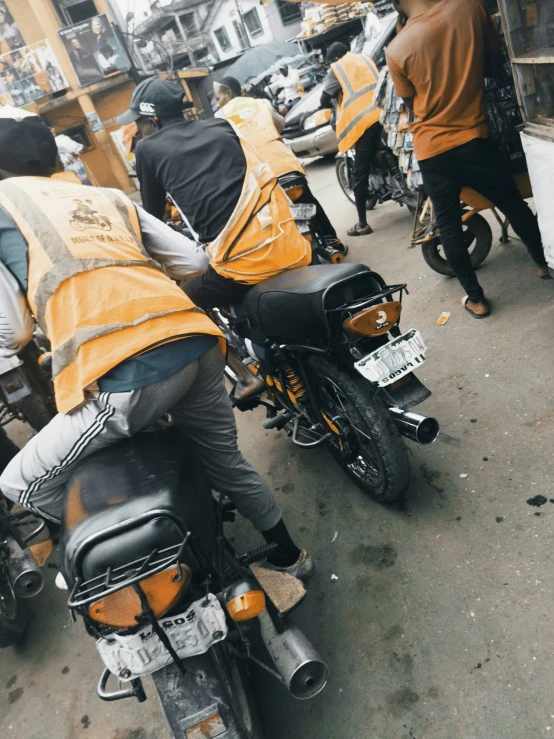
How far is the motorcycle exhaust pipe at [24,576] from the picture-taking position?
257cm

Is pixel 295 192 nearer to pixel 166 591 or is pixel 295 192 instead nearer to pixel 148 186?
pixel 148 186

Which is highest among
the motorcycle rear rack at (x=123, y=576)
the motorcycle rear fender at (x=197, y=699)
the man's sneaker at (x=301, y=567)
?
the motorcycle rear rack at (x=123, y=576)

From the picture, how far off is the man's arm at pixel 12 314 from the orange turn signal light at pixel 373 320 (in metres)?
1.17

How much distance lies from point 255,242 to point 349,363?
2.77 ft

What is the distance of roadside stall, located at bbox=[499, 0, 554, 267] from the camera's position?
2590mm

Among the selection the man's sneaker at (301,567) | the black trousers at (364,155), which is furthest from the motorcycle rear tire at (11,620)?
the black trousers at (364,155)

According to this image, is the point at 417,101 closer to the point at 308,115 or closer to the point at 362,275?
the point at 362,275

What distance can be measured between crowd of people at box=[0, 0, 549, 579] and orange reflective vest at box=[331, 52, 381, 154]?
5.07 feet

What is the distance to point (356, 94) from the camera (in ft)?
15.7

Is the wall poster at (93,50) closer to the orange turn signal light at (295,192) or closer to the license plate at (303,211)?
the orange turn signal light at (295,192)

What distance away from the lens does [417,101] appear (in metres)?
3.12

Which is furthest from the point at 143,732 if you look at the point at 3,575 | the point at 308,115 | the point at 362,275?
the point at 308,115

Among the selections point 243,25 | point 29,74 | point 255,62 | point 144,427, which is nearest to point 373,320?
point 144,427

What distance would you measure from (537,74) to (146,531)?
293 cm
